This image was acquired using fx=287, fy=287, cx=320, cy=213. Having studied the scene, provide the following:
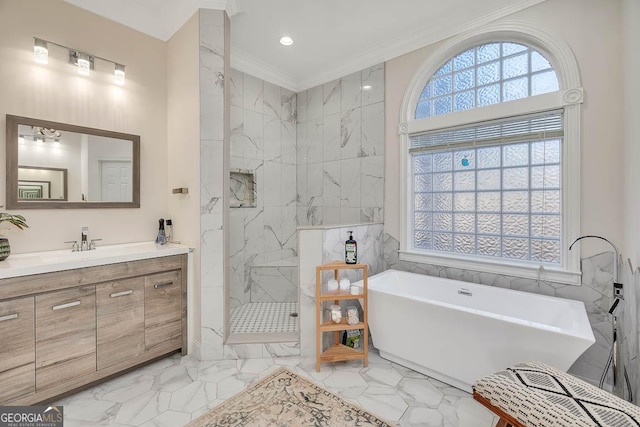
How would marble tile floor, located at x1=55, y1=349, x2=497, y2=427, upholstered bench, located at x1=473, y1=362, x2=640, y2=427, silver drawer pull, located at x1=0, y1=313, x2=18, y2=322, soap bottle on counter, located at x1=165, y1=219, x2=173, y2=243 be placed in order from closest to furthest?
upholstered bench, located at x1=473, y1=362, x2=640, y2=427 → silver drawer pull, located at x1=0, y1=313, x2=18, y2=322 → marble tile floor, located at x1=55, y1=349, x2=497, y2=427 → soap bottle on counter, located at x1=165, y1=219, x2=173, y2=243

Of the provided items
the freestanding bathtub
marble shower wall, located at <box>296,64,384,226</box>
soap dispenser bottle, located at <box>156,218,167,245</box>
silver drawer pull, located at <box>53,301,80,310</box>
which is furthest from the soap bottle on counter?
the freestanding bathtub

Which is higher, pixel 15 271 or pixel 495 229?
pixel 495 229

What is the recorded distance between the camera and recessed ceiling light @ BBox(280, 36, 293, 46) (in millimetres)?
2871

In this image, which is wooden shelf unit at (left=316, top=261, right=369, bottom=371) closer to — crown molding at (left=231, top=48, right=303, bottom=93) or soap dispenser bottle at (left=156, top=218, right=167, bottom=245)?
soap dispenser bottle at (left=156, top=218, right=167, bottom=245)

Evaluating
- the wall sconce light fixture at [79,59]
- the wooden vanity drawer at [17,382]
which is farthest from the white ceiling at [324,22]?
the wooden vanity drawer at [17,382]

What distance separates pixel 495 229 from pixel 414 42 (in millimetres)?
1936

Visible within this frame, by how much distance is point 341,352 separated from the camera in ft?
7.43

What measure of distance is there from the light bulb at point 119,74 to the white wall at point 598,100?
336 centimetres

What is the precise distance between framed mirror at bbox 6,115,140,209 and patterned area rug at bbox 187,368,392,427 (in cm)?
182

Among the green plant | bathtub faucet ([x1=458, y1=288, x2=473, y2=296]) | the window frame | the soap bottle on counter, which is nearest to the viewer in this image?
the green plant

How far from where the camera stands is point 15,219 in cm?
184

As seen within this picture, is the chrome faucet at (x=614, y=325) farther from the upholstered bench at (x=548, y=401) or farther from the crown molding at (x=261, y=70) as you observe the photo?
the crown molding at (x=261, y=70)

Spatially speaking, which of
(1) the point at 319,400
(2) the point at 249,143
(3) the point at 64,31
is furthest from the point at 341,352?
(3) the point at 64,31

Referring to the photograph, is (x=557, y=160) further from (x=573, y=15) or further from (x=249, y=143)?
(x=249, y=143)
